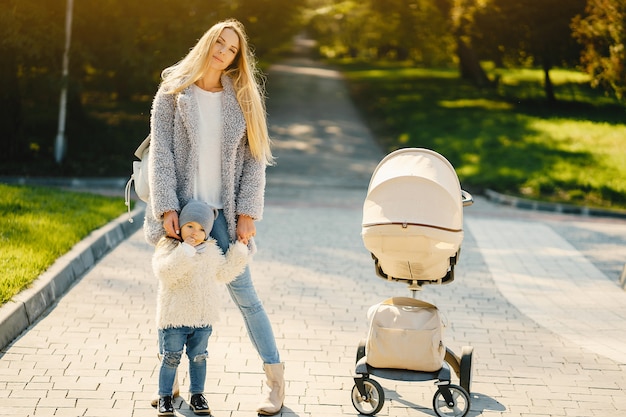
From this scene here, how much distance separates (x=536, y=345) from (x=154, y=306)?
304cm

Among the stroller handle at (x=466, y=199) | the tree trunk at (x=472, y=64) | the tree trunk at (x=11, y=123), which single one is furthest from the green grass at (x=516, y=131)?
the stroller handle at (x=466, y=199)

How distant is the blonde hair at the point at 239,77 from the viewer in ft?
14.8

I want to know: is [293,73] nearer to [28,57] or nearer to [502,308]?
[28,57]

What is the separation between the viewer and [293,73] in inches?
1768

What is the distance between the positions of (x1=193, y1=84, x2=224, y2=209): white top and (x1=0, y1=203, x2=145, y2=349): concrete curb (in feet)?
6.72

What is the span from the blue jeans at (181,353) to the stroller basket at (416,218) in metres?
1.09

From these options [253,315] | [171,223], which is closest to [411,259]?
[253,315]

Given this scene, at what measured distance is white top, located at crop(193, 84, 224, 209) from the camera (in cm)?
454

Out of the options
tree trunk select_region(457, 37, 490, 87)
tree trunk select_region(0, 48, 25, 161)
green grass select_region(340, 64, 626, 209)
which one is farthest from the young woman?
tree trunk select_region(457, 37, 490, 87)

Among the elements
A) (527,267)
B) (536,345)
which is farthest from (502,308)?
(527,267)

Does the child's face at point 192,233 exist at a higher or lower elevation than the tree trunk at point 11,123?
higher

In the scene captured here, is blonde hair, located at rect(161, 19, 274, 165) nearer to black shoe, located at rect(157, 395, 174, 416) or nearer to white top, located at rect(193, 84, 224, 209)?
white top, located at rect(193, 84, 224, 209)

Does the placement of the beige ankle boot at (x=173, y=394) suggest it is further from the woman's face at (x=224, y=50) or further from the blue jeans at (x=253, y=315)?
the woman's face at (x=224, y=50)

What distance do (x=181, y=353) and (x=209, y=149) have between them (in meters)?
1.10
